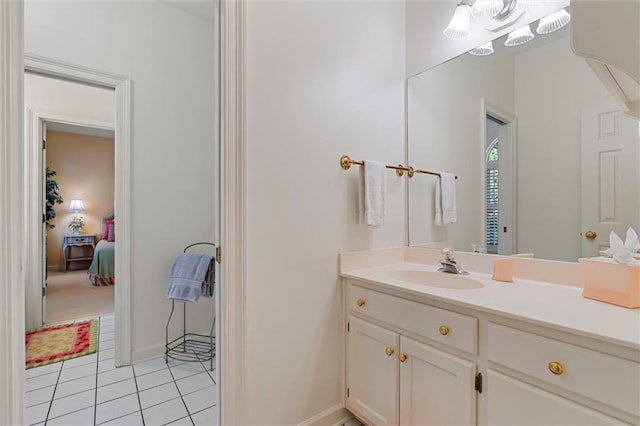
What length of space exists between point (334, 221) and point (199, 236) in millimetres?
1455

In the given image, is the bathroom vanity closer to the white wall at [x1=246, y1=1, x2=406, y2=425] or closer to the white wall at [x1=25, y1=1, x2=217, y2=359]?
the white wall at [x1=246, y1=1, x2=406, y2=425]

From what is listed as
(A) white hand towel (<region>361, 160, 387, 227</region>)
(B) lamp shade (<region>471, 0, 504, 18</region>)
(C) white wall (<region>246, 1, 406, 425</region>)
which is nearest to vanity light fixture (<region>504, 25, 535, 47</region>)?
(B) lamp shade (<region>471, 0, 504, 18</region>)

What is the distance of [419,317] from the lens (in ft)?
4.05

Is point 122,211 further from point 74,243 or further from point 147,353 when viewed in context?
point 74,243

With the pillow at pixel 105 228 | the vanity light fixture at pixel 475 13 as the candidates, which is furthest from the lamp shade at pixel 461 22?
the pillow at pixel 105 228

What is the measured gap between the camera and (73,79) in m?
2.07

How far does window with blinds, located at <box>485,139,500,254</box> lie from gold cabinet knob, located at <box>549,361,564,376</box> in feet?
2.61

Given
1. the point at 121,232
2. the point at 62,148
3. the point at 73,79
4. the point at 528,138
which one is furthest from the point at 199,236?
the point at 62,148

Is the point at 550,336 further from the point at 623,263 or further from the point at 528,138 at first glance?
the point at 528,138

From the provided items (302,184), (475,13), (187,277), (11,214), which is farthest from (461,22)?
(187,277)

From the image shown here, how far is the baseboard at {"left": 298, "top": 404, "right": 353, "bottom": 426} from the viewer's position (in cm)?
149

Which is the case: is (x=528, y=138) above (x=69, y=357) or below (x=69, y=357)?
above

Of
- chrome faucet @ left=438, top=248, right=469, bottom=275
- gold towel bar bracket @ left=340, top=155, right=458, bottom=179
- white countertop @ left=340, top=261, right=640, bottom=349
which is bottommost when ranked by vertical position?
white countertop @ left=340, top=261, right=640, bottom=349

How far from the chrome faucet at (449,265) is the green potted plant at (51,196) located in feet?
21.6
